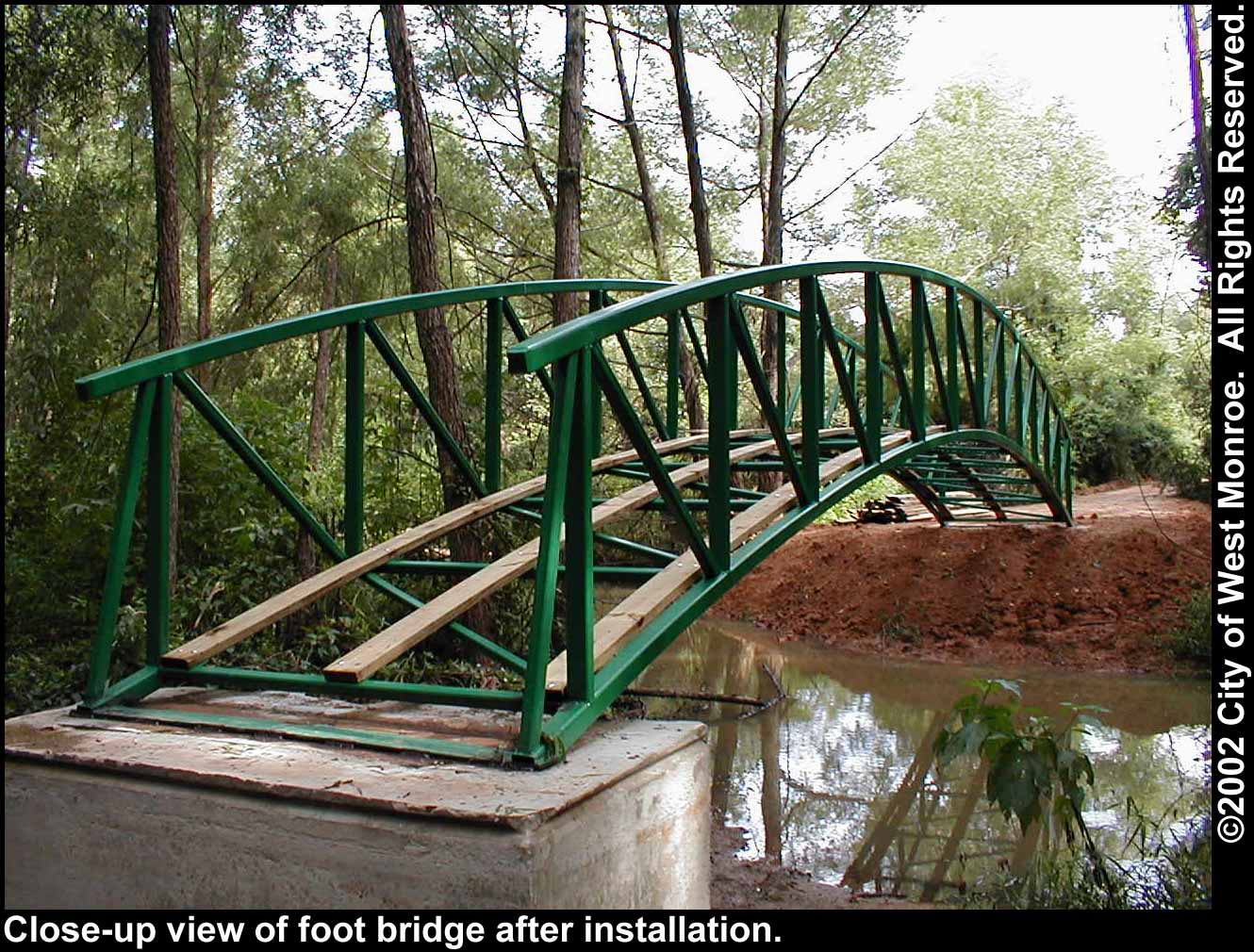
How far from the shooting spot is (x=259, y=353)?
44.3 ft

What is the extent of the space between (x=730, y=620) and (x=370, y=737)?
12046 mm

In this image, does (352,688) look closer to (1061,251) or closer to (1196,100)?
(1196,100)

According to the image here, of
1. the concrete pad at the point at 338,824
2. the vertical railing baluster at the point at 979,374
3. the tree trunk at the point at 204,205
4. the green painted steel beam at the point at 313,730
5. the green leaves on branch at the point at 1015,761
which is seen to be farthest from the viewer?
the tree trunk at the point at 204,205

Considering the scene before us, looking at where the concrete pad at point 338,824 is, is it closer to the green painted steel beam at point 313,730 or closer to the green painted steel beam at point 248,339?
the green painted steel beam at point 313,730

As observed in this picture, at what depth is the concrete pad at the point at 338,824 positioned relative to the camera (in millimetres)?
2455

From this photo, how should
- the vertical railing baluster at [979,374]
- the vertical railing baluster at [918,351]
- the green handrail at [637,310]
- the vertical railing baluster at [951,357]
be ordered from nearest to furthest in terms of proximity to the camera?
1. the green handrail at [637,310]
2. the vertical railing baluster at [918,351]
3. the vertical railing baluster at [951,357]
4. the vertical railing baluster at [979,374]

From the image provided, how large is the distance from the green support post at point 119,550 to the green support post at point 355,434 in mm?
1119

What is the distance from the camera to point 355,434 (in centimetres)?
487

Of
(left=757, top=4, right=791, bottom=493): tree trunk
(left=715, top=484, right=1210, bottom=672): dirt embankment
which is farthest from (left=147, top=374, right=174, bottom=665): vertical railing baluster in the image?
(left=757, top=4, right=791, bottom=493): tree trunk

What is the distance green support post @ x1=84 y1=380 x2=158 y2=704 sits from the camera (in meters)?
3.55

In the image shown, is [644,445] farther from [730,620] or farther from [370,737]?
[730,620]

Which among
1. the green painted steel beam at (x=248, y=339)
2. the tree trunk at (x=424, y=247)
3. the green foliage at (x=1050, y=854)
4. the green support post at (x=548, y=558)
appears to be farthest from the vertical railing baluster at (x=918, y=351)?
the green support post at (x=548, y=558)

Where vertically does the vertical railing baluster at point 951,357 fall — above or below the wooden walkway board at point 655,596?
above

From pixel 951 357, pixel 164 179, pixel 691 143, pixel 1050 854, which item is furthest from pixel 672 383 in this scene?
pixel 691 143
